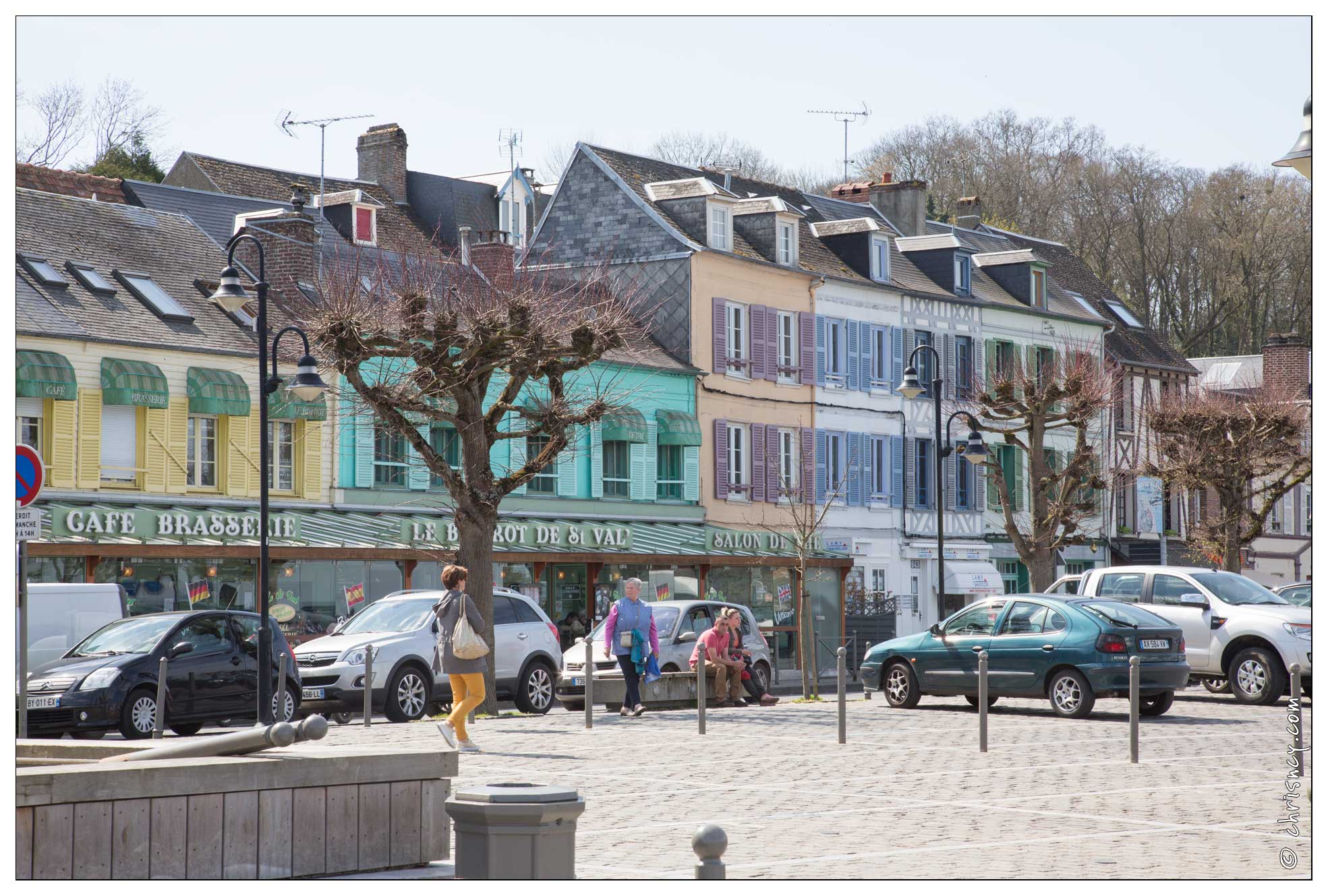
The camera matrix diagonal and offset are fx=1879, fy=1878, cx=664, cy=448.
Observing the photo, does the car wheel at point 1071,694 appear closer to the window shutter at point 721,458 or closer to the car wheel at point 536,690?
the car wheel at point 536,690

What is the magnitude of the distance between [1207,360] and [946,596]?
16.6 metres

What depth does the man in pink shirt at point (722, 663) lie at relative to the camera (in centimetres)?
2539

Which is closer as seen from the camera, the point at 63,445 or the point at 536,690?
the point at 536,690

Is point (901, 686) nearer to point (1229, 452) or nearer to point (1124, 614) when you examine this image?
point (1124, 614)

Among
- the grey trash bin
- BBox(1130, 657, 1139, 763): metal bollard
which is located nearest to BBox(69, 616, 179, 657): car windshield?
BBox(1130, 657, 1139, 763): metal bollard

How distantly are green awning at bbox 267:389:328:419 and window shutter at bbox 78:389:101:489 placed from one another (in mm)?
3480

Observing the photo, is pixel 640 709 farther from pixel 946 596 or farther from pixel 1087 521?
pixel 1087 521

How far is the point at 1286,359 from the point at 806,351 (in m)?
16.0

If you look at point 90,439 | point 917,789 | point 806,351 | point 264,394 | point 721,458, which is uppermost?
point 806,351

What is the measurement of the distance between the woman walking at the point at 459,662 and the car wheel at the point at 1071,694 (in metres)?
7.82

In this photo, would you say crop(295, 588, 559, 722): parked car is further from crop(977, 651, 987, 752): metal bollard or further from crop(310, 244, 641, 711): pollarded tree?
crop(977, 651, 987, 752): metal bollard

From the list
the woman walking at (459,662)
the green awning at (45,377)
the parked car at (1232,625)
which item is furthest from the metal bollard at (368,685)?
the green awning at (45,377)

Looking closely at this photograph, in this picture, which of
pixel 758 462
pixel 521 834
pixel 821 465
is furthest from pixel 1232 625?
pixel 821 465

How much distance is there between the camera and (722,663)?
25438mm
